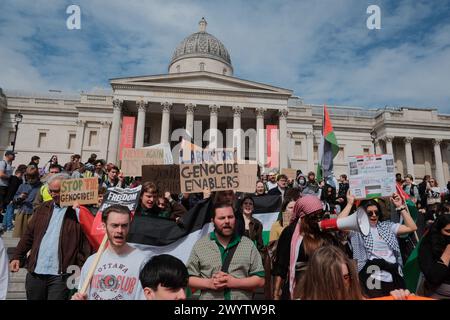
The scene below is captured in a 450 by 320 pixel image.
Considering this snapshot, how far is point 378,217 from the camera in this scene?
4000 mm

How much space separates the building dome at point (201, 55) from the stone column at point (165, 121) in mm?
13859

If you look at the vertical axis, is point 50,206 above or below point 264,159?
below

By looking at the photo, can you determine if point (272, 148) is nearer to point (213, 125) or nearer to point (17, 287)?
point (213, 125)

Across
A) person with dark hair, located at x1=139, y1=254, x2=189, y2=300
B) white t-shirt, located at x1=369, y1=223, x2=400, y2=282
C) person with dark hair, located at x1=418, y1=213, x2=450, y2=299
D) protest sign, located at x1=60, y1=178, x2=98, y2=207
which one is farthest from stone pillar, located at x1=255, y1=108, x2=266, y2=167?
person with dark hair, located at x1=139, y1=254, x2=189, y2=300

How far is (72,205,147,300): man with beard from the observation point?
294 centimetres

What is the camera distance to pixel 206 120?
123 feet

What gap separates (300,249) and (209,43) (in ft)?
158

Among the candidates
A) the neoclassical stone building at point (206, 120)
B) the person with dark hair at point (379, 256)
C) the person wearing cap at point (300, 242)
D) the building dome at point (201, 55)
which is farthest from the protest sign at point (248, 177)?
the building dome at point (201, 55)

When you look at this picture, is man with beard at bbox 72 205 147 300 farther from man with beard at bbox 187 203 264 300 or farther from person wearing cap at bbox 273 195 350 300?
person wearing cap at bbox 273 195 350 300

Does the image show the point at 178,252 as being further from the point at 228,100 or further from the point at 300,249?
the point at 228,100

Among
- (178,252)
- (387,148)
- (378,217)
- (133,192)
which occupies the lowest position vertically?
(178,252)

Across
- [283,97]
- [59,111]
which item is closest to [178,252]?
[283,97]

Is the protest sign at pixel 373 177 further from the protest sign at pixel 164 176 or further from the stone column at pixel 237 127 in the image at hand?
the stone column at pixel 237 127

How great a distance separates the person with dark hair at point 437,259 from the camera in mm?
3164
